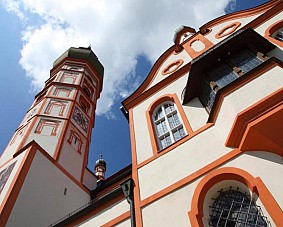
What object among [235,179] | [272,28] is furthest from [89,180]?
[272,28]

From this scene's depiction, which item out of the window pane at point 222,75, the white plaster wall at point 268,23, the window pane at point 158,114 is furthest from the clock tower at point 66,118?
the white plaster wall at point 268,23

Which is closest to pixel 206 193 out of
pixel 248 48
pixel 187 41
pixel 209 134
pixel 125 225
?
pixel 209 134

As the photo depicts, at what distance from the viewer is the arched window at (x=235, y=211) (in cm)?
616

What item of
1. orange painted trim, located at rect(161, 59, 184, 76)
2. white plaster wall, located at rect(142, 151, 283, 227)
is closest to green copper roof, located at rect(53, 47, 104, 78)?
orange painted trim, located at rect(161, 59, 184, 76)

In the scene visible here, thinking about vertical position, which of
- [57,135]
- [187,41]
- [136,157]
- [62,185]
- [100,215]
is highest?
[187,41]

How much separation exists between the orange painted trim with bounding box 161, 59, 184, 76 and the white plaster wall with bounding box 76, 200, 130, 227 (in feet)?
21.6

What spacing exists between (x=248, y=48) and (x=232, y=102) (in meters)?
2.87

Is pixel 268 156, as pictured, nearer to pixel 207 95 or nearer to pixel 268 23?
pixel 207 95

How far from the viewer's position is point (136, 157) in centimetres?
970

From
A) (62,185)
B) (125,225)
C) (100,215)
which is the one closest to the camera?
(125,225)

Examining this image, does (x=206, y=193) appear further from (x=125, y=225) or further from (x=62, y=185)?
(x=62, y=185)

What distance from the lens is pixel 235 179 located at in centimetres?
690

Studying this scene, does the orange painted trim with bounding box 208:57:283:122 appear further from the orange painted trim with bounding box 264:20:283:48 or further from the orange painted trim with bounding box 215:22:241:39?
the orange painted trim with bounding box 215:22:241:39

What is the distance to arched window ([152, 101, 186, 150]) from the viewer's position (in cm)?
975
